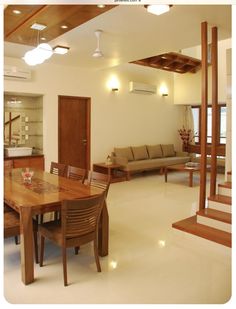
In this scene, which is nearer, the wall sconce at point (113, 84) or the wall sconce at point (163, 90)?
the wall sconce at point (113, 84)

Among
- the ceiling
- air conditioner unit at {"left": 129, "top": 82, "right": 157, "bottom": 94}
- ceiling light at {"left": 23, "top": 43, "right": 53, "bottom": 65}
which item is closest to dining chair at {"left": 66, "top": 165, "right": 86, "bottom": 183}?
ceiling light at {"left": 23, "top": 43, "right": 53, "bottom": 65}

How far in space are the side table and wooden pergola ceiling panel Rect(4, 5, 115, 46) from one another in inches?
117

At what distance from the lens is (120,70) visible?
6.65m

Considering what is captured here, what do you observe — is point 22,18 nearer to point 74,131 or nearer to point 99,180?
point 99,180

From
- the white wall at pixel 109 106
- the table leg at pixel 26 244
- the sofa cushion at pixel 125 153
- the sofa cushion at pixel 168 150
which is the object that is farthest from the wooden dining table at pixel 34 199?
the sofa cushion at pixel 168 150

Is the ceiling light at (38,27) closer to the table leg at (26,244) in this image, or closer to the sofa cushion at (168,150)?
the table leg at (26,244)

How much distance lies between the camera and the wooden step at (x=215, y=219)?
301 centimetres

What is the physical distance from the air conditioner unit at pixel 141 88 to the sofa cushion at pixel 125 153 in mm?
1473

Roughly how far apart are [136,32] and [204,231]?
104 inches

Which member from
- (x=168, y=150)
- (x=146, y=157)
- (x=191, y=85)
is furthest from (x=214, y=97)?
(x=191, y=85)

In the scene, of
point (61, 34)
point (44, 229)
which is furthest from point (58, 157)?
point (44, 229)

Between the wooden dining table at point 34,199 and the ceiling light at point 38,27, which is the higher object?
the ceiling light at point 38,27

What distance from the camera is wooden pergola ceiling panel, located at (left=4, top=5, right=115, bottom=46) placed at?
2832mm

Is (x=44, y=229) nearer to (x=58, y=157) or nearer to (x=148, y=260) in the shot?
(x=148, y=260)
